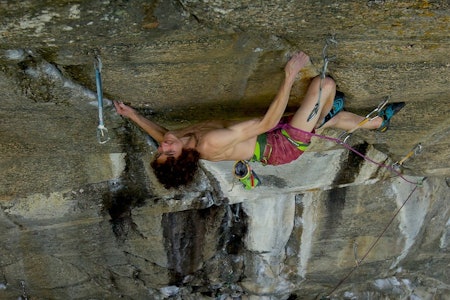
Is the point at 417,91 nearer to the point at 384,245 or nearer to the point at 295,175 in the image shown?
the point at 295,175

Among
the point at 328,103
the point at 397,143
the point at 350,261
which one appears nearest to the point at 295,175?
the point at 397,143

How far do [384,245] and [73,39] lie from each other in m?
4.55

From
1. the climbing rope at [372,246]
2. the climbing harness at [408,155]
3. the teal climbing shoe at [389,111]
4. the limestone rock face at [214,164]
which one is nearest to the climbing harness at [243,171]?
the limestone rock face at [214,164]

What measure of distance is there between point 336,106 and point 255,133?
64 cm

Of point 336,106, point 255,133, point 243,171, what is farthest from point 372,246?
point 255,133

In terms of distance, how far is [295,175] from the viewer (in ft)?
14.9

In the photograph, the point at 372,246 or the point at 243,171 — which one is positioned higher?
the point at 243,171

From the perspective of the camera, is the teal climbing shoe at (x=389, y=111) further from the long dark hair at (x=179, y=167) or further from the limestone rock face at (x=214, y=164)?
the long dark hair at (x=179, y=167)

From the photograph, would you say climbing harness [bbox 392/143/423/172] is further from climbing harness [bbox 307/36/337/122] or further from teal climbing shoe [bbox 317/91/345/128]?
climbing harness [bbox 307/36/337/122]

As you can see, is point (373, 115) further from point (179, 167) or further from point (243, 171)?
point (179, 167)

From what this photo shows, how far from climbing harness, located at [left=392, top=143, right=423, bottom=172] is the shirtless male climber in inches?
31.9

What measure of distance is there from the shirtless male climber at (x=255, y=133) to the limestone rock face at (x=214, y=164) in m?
0.11

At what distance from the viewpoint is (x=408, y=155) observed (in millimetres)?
4438

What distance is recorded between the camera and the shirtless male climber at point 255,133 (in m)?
2.92
